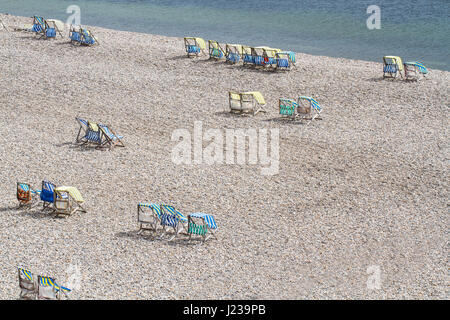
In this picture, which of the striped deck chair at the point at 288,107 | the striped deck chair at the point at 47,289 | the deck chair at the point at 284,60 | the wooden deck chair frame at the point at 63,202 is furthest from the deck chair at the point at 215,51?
the striped deck chair at the point at 47,289

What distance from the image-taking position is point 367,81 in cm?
2327

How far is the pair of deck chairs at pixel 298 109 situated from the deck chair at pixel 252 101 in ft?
2.21

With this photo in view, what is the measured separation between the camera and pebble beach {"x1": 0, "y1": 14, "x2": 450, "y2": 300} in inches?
480

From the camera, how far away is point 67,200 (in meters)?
Result: 14.3

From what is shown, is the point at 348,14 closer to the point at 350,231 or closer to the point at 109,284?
the point at 350,231

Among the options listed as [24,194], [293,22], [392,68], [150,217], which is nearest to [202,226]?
[150,217]

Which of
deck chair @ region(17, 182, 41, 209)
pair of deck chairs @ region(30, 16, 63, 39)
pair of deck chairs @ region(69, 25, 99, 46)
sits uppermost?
pair of deck chairs @ region(30, 16, 63, 39)

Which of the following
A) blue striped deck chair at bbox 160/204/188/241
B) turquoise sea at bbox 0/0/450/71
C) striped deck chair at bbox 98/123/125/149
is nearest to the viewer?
blue striped deck chair at bbox 160/204/188/241

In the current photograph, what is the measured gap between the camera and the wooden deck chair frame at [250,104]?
20.4m

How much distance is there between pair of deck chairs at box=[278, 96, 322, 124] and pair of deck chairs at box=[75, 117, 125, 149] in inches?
189

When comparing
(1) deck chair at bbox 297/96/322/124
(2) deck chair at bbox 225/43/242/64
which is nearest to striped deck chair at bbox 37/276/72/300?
(1) deck chair at bbox 297/96/322/124

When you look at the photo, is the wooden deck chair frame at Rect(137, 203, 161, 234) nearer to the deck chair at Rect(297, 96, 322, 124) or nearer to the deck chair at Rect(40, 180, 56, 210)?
the deck chair at Rect(40, 180, 56, 210)

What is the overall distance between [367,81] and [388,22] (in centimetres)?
1817

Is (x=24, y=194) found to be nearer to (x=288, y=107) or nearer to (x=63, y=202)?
(x=63, y=202)
